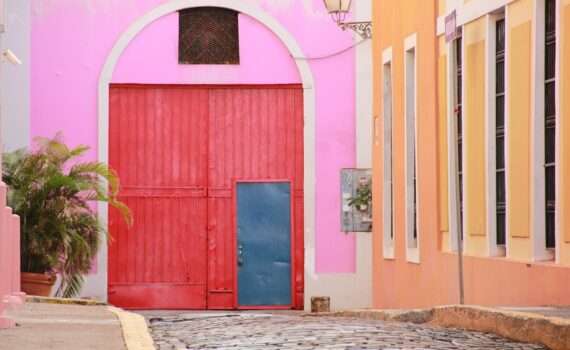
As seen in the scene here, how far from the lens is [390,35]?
23.2 metres

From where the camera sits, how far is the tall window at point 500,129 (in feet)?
55.7

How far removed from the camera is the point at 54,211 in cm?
2444

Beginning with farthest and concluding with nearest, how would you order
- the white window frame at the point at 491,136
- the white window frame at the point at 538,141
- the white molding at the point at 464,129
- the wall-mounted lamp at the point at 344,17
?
the wall-mounted lamp at the point at 344,17, the white molding at the point at 464,129, the white window frame at the point at 491,136, the white window frame at the point at 538,141

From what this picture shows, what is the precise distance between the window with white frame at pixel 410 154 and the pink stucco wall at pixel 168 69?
23.7 feet

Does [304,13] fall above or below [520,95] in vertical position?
above

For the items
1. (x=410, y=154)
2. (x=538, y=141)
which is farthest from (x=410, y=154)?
(x=538, y=141)

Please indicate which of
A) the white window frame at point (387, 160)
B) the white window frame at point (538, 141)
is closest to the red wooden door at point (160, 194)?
the white window frame at point (387, 160)

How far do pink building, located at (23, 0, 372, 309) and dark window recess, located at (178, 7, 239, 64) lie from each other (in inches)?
0.9

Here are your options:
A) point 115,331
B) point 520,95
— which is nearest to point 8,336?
point 115,331

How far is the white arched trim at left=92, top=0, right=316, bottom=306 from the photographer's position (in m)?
28.6

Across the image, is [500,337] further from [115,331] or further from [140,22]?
[140,22]

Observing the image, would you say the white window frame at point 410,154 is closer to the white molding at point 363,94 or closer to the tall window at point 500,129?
the tall window at point 500,129

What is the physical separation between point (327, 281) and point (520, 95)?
525 inches

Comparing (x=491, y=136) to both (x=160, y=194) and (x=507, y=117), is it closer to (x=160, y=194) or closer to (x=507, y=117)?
(x=507, y=117)
